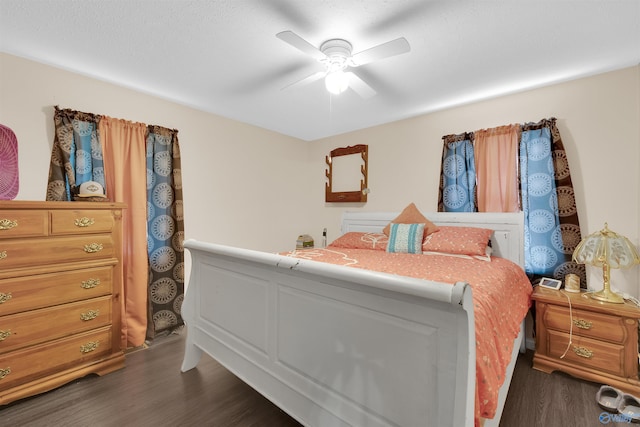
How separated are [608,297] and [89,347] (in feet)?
12.4

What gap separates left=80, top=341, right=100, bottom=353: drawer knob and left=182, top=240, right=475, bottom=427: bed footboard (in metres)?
0.93

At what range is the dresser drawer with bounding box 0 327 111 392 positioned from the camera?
5.55ft

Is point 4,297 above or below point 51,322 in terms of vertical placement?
above

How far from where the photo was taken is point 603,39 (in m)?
1.82

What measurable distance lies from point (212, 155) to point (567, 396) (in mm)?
3784

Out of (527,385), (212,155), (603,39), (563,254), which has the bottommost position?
(527,385)

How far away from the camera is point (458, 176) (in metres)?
2.96

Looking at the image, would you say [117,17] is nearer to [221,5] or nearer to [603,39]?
[221,5]

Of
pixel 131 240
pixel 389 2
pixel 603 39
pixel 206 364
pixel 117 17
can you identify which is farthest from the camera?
pixel 131 240

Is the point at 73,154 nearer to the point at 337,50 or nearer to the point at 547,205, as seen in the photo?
the point at 337,50

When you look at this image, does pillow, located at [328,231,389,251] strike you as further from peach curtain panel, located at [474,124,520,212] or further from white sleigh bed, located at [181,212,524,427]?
white sleigh bed, located at [181,212,524,427]

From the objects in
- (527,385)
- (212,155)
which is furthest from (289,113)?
(527,385)

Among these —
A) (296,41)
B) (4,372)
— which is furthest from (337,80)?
(4,372)

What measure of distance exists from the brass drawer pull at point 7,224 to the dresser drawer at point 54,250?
0.29ft
